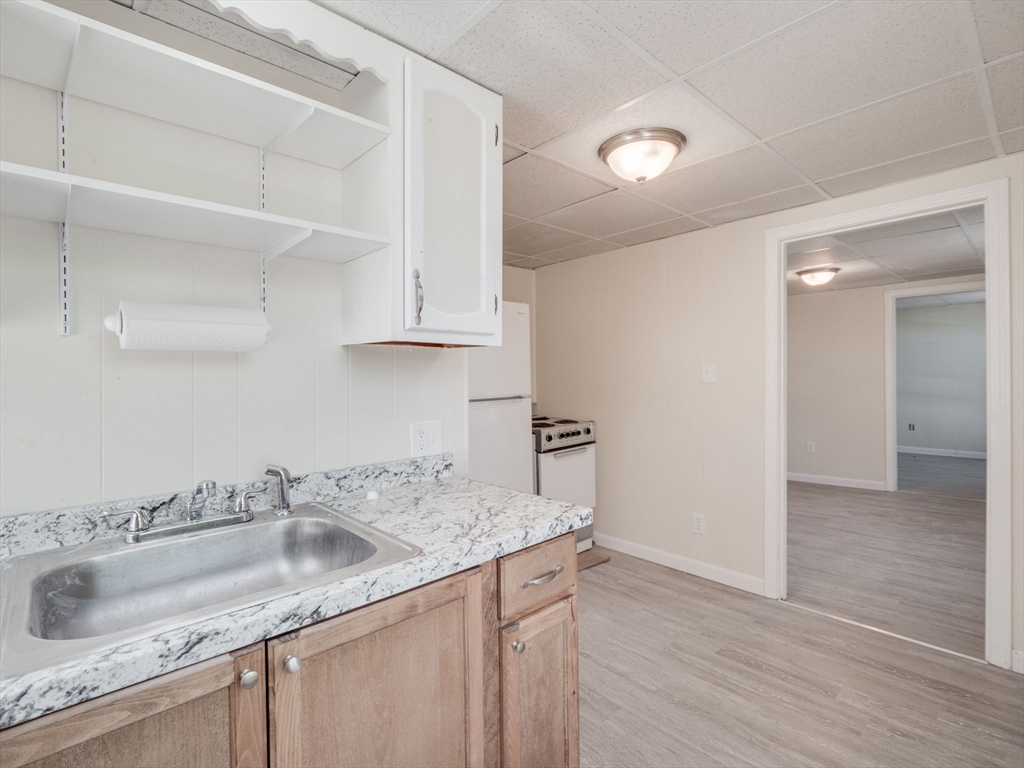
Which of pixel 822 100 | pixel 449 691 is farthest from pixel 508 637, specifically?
pixel 822 100

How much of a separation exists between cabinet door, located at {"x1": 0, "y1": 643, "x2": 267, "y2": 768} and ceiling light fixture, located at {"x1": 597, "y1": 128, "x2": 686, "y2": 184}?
1.96m

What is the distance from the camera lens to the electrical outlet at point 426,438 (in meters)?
1.76

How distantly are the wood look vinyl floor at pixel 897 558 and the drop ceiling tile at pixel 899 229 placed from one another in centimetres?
207

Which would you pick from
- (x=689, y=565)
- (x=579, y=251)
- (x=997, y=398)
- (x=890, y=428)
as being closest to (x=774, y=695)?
(x=689, y=565)

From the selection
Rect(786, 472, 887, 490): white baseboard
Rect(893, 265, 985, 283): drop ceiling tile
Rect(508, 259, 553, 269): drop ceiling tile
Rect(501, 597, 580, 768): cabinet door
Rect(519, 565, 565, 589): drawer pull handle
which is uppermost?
Rect(893, 265, 985, 283): drop ceiling tile

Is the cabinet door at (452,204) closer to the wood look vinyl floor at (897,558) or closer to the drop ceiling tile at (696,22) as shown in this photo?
the drop ceiling tile at (696,22)

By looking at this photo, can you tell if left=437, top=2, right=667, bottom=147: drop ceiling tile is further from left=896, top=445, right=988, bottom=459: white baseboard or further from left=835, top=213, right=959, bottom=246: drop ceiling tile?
left=896, top=445, right=988, bottom=459: white baseboard

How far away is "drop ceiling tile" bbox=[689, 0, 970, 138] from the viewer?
1.32 meters

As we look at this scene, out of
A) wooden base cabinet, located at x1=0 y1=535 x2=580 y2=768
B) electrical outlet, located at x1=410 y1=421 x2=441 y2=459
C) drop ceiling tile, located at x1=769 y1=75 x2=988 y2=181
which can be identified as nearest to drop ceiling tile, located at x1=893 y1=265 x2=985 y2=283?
drop ceiling tile, located at x1=769 y1=75 x2=988 y2=181

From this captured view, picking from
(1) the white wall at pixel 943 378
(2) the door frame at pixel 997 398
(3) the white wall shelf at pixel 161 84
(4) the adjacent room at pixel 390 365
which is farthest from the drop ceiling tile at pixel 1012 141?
(1) the white wall at pixel 943 378

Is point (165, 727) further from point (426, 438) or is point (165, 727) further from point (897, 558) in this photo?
point (897, 558)

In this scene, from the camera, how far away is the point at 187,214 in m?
1.11

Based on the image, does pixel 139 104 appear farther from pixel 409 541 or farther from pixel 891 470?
pixel 891 470

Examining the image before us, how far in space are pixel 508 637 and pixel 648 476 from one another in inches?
97.9
